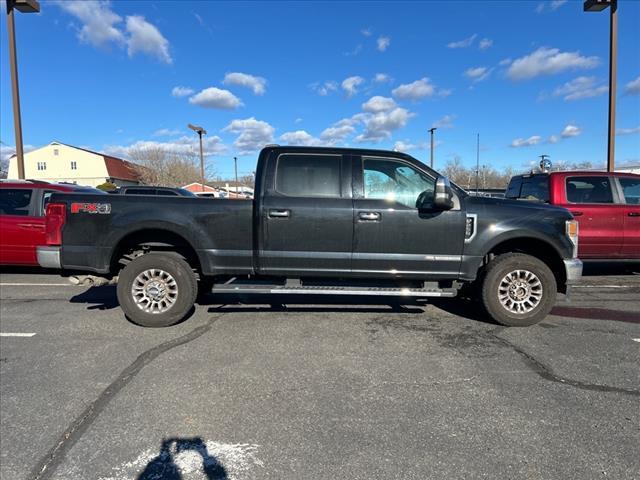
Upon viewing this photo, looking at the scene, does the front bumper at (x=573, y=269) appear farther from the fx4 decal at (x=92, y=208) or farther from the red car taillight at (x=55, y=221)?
the red car taillight at (x=55, y=221)

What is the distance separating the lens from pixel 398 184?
207 inches

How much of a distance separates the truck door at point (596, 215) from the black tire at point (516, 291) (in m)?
3.24

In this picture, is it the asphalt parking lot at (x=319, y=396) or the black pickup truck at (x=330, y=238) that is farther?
the black pickup truck at (x=330, y=238)

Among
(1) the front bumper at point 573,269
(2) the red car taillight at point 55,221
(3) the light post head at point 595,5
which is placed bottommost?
(1) the front bumper at point 573,269

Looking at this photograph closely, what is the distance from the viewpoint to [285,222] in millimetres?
5160

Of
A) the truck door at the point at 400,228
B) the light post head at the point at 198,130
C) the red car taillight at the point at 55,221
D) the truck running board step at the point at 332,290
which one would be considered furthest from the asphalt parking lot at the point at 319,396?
the light post head at the point at 198,130

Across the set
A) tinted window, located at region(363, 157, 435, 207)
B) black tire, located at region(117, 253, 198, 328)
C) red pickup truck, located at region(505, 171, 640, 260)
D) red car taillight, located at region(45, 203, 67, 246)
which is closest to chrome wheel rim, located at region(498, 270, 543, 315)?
tinted window, located at region(363, 157, 435, 207)

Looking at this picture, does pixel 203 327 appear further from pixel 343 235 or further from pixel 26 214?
pixel 26 214

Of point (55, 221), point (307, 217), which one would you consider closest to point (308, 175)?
point (307, 217)

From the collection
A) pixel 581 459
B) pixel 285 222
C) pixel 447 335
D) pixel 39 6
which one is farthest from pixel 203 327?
pixel 39 6

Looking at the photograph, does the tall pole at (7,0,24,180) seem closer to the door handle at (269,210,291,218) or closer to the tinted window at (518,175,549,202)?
the door handle at (269,210,291,218)

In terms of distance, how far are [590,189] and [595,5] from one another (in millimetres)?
6784

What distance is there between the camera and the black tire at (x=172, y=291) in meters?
5.20

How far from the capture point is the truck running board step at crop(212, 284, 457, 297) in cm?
509
